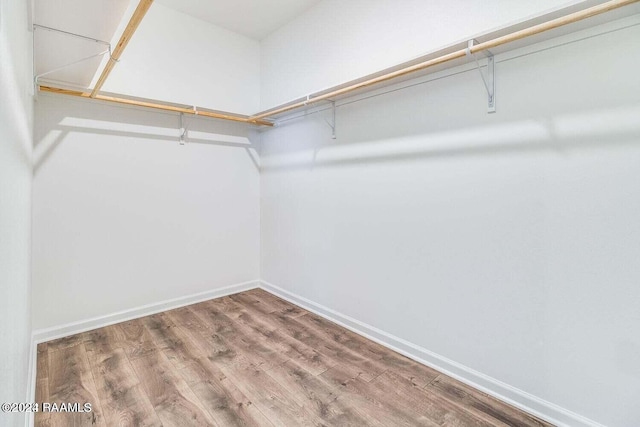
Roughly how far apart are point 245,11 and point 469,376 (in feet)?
11.8

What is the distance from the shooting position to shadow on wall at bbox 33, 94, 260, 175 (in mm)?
2450

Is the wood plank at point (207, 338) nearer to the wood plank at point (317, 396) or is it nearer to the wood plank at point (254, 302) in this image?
the wood plank at point (317, 396)

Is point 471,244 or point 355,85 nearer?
point 471,244

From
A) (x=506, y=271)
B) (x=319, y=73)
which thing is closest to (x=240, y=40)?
(x=319, y=73)

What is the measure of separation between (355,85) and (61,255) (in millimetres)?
2703

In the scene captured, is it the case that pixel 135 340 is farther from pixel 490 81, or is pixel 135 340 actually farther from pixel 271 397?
pixel 490 81

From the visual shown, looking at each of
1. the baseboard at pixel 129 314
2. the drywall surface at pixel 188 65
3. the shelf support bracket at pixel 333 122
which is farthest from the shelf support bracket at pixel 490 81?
the baseboard at pixel 129 314

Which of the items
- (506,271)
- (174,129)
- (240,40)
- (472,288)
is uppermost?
(240,40)

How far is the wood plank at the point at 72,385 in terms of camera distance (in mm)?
1680

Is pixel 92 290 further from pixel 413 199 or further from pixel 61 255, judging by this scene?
pixel 413 199

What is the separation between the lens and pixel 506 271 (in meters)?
1.81

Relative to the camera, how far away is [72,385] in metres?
1.93

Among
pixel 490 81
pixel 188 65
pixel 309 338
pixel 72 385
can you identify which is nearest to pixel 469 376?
pixel 309 338

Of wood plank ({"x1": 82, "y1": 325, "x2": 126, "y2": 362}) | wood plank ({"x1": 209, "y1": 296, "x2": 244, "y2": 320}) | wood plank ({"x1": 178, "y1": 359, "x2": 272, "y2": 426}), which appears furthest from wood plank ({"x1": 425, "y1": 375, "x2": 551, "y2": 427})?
wood plank ({"x1": 82, "y1": 325, "x2": 126, "y2": 362})
